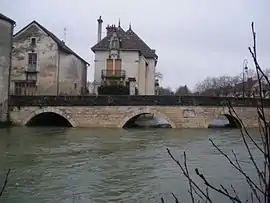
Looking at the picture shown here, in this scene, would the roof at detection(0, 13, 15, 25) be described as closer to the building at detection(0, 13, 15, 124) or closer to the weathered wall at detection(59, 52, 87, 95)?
the building at detection(0, 13, 15, 124)

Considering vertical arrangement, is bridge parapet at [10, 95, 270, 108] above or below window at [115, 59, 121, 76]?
below

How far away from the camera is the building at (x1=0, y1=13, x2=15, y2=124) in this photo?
88.1ft

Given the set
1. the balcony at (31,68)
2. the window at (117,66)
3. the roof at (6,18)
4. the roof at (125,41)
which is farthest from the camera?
the roof at (125,41)

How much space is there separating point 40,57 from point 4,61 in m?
6.71

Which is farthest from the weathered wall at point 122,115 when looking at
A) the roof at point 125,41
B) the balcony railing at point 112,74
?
the roof at point 125,41

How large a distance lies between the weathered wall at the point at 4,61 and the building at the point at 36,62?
5.55 metres

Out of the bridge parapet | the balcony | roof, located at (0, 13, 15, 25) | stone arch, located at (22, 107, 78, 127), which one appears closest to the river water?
the bridge parapet

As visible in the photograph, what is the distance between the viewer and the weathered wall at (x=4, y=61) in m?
26.8

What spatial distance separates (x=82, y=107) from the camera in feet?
94.9

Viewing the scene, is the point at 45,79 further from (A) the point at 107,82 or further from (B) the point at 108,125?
(B) the point at 108,125

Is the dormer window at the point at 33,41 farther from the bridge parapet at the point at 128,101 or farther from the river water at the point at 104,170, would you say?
the river water at the point at 104,170

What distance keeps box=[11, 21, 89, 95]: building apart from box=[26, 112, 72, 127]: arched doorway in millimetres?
2266

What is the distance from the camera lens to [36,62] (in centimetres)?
3391

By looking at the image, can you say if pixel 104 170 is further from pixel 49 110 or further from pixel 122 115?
pixel 49 110
